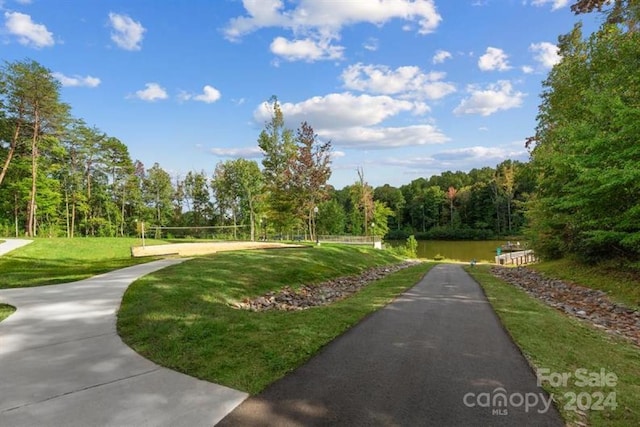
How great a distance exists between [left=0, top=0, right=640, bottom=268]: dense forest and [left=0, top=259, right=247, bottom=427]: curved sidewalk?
9.57 meters

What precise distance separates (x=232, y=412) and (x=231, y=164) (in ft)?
147

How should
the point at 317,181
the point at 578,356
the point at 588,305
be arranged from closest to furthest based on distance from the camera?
the point at 578,356
the point at 588,305
the point at 317,181

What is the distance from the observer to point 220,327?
5.53 meters

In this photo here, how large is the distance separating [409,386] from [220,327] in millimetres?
3143

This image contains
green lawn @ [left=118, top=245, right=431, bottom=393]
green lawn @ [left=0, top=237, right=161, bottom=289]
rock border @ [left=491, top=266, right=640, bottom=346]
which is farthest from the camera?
green lawn @ [left=0, top=237, right=161, bottom=289]

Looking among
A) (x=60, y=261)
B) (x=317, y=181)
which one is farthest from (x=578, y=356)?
(x=317, y=181)

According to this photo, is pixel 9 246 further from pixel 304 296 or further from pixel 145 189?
pixel 145 189

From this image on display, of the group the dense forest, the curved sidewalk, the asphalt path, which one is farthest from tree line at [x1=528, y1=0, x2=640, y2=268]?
the curved sidewalk

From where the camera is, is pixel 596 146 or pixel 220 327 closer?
pixel 220 327

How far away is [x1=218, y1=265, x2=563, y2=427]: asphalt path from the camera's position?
309cm

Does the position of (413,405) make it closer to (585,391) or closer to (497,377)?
(497,377)

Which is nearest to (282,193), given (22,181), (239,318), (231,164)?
(231,164)

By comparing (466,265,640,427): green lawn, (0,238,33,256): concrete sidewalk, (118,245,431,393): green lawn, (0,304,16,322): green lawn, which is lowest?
(466,265,640,427): green lawn

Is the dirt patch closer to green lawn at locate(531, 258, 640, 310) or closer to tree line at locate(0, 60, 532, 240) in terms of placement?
tree line at locate(0, 60, 532, 240)
